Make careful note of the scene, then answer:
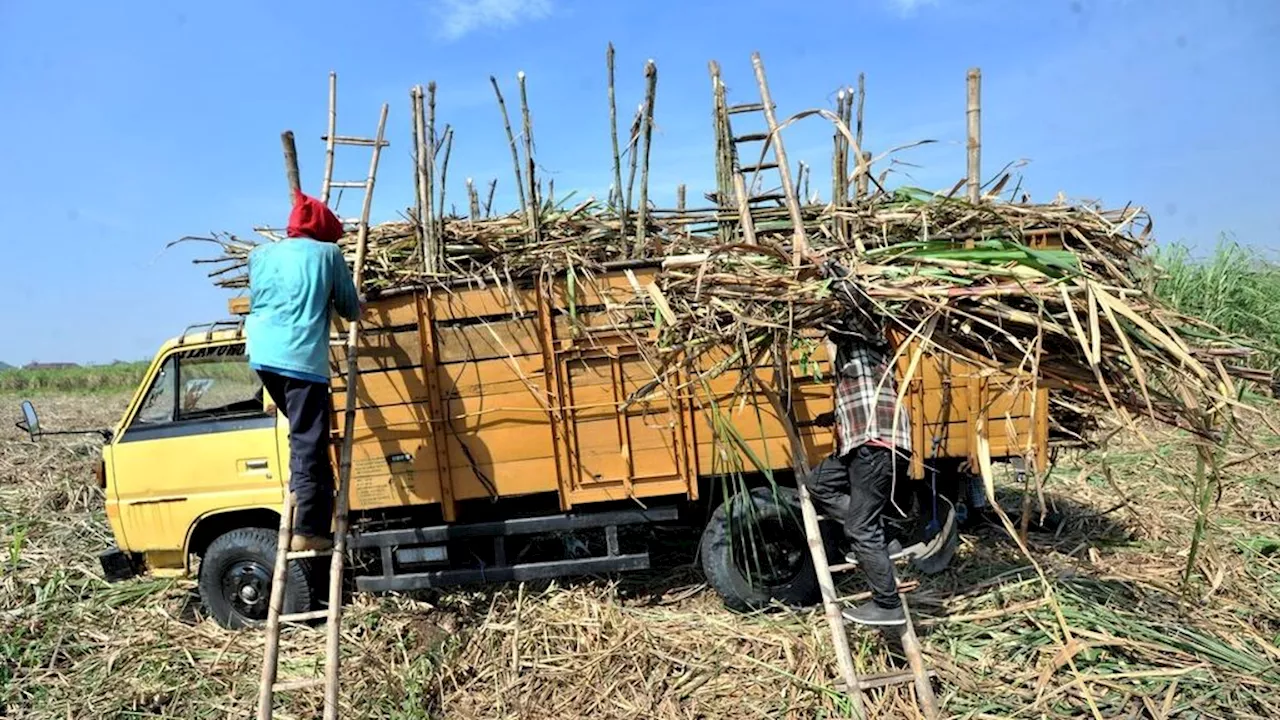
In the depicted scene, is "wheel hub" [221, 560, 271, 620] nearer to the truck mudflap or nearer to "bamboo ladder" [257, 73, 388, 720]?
"bamboo ladder" [257, 73, 388, 720]

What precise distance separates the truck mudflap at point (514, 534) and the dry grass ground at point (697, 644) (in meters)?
0.23

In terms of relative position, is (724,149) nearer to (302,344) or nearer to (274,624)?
(302,344)

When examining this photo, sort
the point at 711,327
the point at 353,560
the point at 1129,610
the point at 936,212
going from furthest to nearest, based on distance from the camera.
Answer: the point at 353,560 → the point at 936,212 → the point at 1129,610 → the point at 711,327

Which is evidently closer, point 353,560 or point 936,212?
point 936,212

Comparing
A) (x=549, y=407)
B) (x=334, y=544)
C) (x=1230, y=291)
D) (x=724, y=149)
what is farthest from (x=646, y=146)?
(x=1230, y=291)

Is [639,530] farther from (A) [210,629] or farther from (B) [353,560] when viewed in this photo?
(A) [210,629]

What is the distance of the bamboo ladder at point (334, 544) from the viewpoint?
3.58 m

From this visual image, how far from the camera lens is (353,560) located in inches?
189

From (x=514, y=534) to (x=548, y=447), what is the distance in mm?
607

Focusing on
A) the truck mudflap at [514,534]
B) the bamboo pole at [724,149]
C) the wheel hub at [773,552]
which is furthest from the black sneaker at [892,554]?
the bamboo pole at [724,149]

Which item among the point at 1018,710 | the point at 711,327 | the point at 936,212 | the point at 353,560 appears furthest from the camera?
the point at 353,560

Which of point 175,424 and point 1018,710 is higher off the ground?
point 175,424

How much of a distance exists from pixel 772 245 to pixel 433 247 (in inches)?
90.6

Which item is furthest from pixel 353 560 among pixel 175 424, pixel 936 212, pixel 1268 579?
pixel 1268 579
